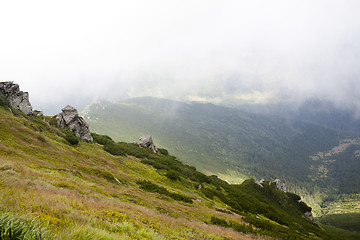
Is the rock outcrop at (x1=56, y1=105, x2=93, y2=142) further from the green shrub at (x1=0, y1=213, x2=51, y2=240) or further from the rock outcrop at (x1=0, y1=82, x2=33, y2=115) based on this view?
the green shrub at (x1=0, y1=213, x2=51, y2=240)

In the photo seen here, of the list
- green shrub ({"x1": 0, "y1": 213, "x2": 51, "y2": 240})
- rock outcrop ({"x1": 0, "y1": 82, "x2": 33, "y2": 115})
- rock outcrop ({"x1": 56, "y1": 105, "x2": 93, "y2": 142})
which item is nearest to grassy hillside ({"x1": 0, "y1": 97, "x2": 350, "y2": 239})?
green shrub ({"x1": 0, "y1": 213, "x2": 51, "y2": 240})

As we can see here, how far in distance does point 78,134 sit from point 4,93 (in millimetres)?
22090

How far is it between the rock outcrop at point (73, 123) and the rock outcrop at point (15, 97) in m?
8.04

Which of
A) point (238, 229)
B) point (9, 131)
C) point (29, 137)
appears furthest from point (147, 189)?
point (9, 131)

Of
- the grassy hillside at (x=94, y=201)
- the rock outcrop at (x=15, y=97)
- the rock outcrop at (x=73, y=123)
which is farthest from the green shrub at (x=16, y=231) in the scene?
the rock outcrop at (x=15, y=97)

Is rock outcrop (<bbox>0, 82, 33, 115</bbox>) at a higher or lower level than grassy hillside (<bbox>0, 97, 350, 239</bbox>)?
higher

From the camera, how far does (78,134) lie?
48.6 metres

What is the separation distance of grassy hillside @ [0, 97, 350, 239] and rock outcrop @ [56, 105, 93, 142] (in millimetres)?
4262

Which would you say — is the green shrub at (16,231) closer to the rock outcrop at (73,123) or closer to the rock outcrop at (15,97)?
the rock outcrop at (73,123)

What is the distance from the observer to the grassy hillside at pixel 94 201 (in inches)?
187

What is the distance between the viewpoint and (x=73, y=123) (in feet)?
164

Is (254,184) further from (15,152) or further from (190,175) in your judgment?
(15,152)

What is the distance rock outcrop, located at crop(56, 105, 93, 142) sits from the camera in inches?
1937

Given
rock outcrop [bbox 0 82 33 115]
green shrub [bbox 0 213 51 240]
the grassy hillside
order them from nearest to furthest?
green shrub [bbox 0 213 51 240] < the grassy hillside < rock outcrop [bbox 0 82 33 115]
